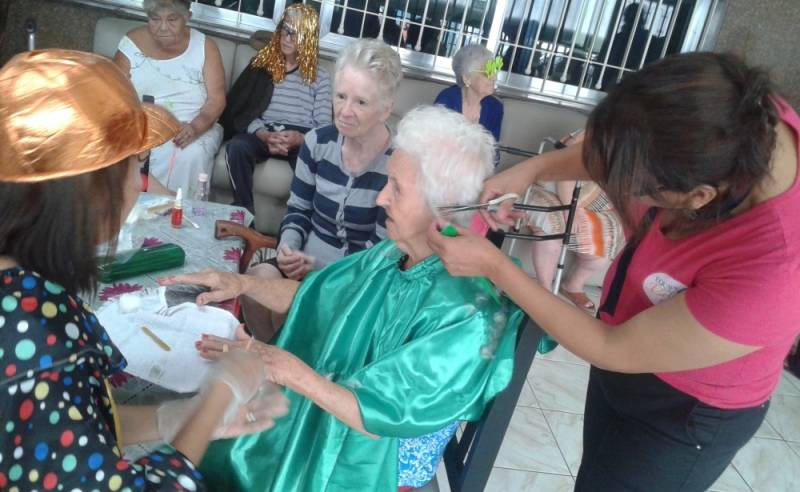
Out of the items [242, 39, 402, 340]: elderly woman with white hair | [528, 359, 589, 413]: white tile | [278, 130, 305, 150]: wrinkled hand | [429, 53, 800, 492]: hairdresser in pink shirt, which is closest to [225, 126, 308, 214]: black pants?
[278, 130, 305, 150]: wrinkled hand

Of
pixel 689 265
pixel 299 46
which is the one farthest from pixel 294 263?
pixel 299 46

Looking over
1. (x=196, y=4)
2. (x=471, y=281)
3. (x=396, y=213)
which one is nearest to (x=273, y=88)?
(x=196, y=4)

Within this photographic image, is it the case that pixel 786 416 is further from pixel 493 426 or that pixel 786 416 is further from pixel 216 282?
pixel 216 282

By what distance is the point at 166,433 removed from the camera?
1.14m

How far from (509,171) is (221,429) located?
833mm

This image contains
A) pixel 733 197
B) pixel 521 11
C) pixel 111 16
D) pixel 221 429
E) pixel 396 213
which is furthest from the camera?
pixel 521 11

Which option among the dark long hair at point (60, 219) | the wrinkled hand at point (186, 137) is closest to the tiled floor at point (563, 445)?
the dark long hair at point (60, 219)

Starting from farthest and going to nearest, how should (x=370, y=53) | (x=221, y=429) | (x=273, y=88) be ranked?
(x=273, y=88) → (x=370, y=53) → (x=221, y=429)

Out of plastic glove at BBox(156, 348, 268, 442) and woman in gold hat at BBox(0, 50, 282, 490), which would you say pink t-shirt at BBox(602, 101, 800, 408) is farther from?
woman in gold hat at BBox(0, 50, 282, 490)

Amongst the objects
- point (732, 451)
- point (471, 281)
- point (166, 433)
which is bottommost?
point (166, 433)

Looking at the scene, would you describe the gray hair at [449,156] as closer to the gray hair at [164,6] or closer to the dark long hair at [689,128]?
the dark long hair at [689,128]

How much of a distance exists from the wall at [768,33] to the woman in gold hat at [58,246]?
485 cm

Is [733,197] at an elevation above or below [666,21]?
below

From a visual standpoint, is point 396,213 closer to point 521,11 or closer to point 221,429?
point 221,429
